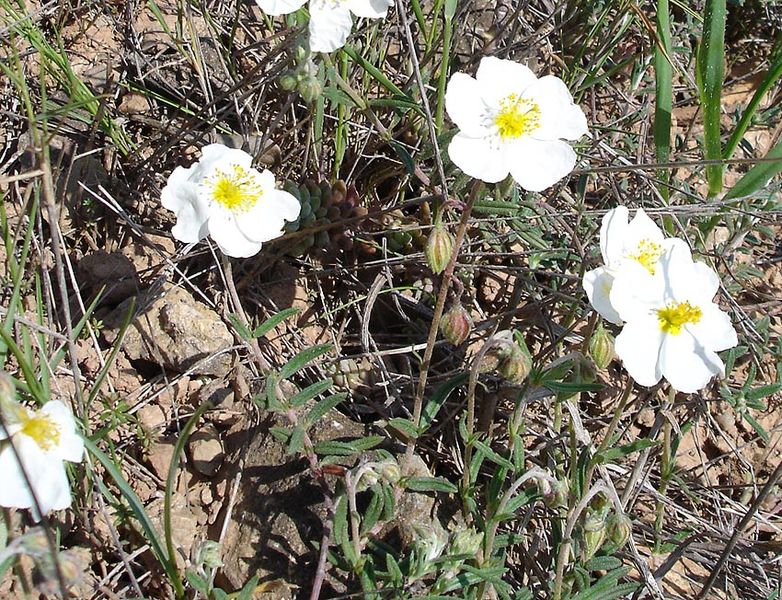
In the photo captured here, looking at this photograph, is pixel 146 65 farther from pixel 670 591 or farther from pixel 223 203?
pixel 670 591

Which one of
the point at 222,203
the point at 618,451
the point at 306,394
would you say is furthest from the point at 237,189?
the point at 618,451

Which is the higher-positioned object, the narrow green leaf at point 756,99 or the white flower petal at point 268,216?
the narrow green leaf at point 756,99

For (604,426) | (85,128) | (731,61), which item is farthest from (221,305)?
(731,61)

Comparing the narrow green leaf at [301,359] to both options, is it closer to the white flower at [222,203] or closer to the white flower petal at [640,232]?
the white flower at [222,203]

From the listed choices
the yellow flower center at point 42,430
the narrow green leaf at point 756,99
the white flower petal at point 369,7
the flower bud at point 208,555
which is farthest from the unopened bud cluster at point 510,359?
the narrow green leaf at point 756,99

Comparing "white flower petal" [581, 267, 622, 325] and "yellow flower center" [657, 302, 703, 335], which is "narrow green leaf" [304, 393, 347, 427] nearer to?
"white flower petal" [581, 267, 622, 325]

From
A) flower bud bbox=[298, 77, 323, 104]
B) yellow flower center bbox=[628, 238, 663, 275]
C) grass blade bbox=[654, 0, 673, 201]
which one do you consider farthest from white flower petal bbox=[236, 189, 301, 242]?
grass blade bbox=[654, 0, 673, 201]

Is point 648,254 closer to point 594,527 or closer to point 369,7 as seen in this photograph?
point 594,527
